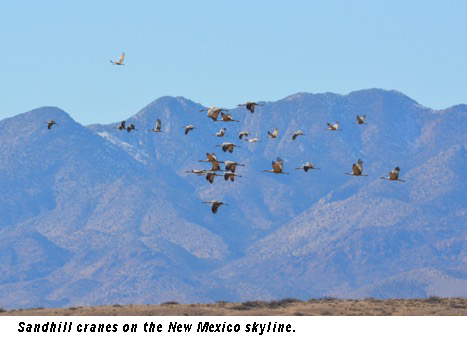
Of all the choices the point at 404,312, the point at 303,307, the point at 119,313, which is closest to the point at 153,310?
the point at 119,313

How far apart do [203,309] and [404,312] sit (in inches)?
489

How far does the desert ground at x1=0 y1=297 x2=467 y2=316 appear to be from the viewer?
85.2 meters

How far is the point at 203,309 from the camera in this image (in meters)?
86.6

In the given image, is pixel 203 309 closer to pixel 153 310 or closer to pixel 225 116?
pixel 153 310

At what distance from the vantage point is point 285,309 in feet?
287

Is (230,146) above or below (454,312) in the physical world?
above

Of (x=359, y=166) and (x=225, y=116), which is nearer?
(x=359, y=166)

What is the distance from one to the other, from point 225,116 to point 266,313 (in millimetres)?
12283

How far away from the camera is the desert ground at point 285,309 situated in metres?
85.2
